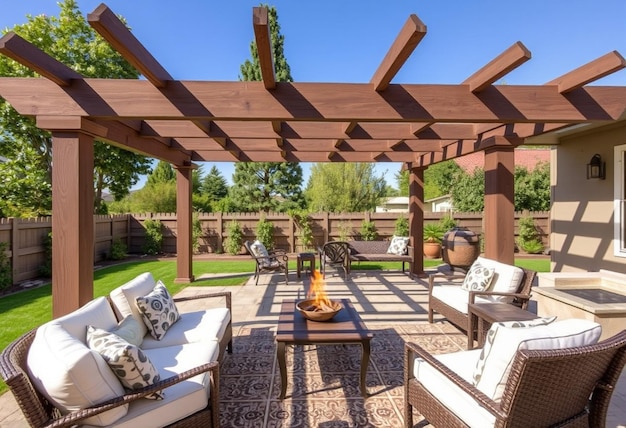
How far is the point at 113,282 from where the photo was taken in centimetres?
699

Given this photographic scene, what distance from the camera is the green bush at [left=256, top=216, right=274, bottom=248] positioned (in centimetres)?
Result: 1096

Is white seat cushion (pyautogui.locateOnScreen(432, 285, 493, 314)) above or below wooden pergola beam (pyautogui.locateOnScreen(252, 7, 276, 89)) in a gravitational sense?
below

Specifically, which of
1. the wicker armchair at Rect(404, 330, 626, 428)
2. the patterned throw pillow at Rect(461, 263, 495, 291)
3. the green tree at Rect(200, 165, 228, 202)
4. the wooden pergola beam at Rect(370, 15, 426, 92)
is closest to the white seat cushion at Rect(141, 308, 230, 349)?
the wicker armchair at Rect(404, 330, 626, 428)

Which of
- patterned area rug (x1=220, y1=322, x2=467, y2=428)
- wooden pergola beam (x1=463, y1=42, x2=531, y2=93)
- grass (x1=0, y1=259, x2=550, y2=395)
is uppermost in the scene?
wooden pergola beam (x1=463, y1=42, x2=531, y2=93)

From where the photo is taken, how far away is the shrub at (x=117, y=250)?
10.2 m

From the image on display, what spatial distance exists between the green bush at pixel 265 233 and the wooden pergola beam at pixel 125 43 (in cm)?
790

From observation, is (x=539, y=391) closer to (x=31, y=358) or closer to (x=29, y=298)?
(x=31, y=358)

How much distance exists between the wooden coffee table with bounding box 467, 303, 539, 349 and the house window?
131 inches

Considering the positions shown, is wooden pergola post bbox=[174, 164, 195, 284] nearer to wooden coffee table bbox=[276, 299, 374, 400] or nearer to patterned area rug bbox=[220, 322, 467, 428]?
patterned area rug bbox=[220, 322, 467, 428]

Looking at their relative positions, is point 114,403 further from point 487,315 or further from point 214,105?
point 487,315

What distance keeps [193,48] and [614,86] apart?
810 centimetres

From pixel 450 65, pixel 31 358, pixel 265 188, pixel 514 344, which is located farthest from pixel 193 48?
pixel 265 188

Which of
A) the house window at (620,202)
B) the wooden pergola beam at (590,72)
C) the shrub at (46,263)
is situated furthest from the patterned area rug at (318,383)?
the shrub at (46,263)

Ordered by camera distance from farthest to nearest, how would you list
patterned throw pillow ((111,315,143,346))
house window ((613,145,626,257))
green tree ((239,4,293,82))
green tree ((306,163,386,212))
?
green tree ((239,4,293,82)), green tree ((306,163,386,212)), house window ((613,145,626,257)), patterned throw pillow ((111,315,143,346))
